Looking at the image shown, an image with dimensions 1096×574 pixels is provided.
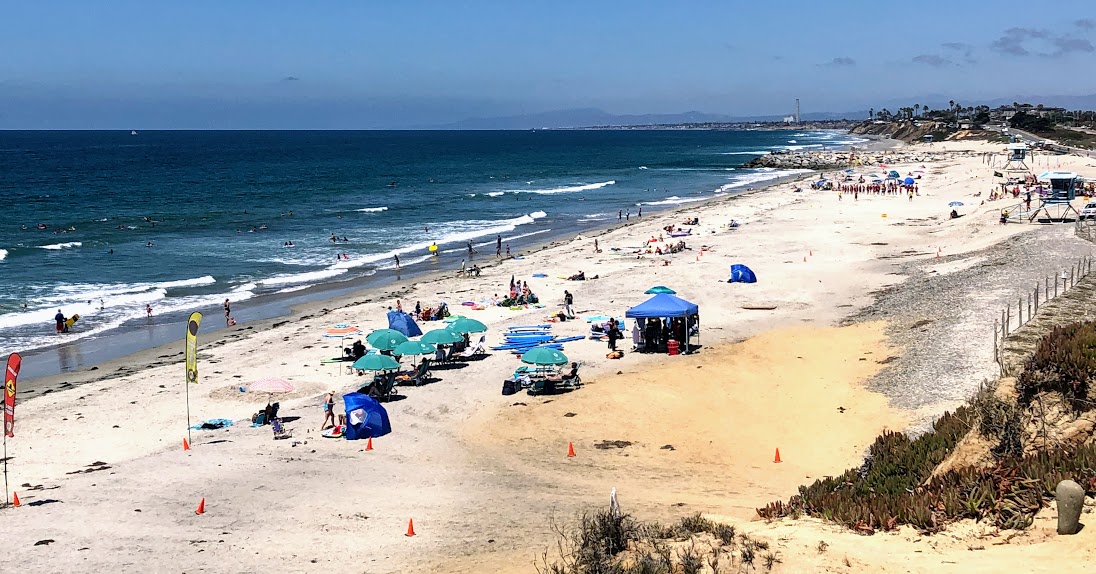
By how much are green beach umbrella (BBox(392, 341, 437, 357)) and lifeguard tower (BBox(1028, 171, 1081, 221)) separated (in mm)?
30092

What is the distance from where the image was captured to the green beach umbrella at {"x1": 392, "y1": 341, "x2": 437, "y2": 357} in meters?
22.5

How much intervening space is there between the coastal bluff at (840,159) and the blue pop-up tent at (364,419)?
302 ft

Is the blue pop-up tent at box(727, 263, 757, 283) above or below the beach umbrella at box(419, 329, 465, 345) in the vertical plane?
below

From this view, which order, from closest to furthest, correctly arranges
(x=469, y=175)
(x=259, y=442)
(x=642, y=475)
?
(x=642, y=475), (x=259, y=442), (x=469, y=175)

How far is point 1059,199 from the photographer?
40.7 metres

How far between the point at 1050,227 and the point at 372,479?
32.1m

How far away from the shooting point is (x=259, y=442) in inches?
717

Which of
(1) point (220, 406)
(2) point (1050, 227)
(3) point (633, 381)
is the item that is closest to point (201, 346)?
(1) point (220, 406)

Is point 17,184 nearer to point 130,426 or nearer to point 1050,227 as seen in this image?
point 130,426

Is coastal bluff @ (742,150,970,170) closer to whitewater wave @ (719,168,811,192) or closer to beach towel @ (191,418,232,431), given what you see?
whitewater wave @ (719,168,811,192)

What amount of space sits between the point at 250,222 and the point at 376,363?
44454 mm

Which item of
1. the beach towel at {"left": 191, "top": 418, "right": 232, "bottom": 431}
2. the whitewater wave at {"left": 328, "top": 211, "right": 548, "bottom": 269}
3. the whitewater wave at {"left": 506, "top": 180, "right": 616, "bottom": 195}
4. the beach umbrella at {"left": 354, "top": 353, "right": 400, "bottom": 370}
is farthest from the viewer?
the whitewater wave at {"left": 506, "top": 180, "right": 616, "bottom": 195}

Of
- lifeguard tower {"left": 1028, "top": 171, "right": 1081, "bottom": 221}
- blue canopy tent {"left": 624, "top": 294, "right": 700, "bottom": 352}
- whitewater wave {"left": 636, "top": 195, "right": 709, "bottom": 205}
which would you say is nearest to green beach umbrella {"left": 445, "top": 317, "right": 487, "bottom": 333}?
blue canopy tent {"left": 624, "top": 294, "right": 700, "bottom": 352}

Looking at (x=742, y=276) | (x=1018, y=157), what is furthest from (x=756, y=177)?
(x=742, y=276)
